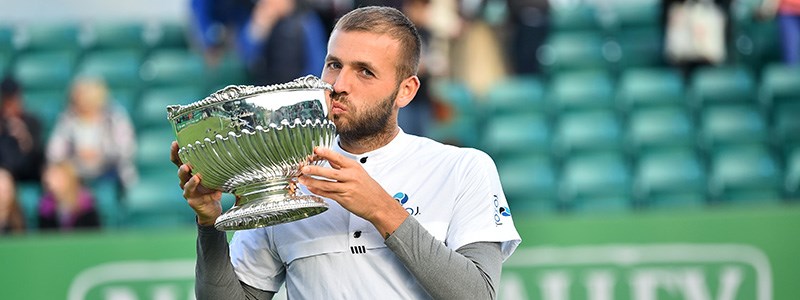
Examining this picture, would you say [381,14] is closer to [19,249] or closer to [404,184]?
[404,184]

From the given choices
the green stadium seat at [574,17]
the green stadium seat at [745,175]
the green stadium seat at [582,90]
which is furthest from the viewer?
the green stadium seat at [574,17]

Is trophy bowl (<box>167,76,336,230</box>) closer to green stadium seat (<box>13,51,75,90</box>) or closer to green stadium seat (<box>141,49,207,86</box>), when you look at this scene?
green stadium seat (<box>141,49,207,86</box>)

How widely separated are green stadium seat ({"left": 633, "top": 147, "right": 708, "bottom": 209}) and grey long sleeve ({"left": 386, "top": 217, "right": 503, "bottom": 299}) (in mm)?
4655

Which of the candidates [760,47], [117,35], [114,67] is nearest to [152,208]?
[114,67]

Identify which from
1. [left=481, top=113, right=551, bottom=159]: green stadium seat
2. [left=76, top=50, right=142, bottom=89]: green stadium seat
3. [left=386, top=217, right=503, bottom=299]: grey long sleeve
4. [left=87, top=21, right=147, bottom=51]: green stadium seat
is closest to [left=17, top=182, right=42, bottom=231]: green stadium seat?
[left=76, top=50, right=142, bottom=89]: green stadium seat

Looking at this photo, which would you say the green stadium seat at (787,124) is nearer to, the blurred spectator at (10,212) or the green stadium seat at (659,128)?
the green stadium seat at (659,128)

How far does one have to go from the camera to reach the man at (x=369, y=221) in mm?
2475

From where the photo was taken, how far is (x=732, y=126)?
7152 mm

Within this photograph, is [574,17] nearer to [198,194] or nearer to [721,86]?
[721,86]

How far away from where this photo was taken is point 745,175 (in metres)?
6.84

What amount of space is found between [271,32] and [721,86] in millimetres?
2690

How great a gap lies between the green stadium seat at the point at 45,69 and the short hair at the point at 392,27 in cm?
603

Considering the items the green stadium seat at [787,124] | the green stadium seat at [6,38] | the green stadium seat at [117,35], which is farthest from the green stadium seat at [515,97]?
the green stadium seat at [6,38]

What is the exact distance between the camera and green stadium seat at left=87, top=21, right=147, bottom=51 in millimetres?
8539
